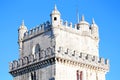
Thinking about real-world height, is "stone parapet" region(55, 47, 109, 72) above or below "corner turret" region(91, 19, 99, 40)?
below

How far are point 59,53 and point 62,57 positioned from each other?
692mm

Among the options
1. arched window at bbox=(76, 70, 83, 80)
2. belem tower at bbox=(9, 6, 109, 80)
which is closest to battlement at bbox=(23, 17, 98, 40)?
belem tower at bbox=(9, 6, 109, 80)

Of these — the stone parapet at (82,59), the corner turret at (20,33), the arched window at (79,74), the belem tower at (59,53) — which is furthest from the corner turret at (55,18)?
the arched window at (79,74)

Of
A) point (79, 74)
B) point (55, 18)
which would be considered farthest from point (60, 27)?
point (79, 74)

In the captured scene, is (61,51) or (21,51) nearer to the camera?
(61,51)

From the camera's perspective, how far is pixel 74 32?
8012 centimetres

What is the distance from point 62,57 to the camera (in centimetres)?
7538

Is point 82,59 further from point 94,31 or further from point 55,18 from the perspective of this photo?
point 55,18

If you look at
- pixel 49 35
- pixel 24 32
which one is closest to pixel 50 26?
pixel 49 35

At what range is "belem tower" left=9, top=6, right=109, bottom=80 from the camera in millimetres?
75750

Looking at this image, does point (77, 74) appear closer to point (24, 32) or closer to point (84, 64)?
point (84, 64)

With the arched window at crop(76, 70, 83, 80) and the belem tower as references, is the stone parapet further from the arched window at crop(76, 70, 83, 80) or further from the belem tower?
the arched window at crop(76, 70, 83, 80)

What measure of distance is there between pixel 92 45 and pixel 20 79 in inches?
461

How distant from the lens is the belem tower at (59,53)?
7575cm
